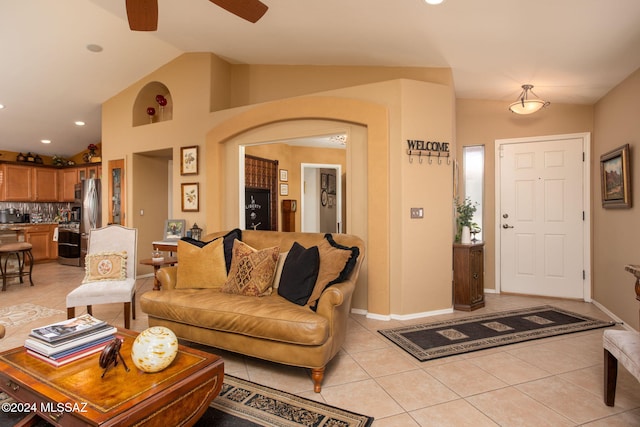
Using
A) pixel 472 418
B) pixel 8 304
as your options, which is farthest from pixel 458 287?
pixel 8 304

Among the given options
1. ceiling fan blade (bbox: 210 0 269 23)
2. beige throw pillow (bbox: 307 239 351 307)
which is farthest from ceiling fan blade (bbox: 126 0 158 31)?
beige throw pillow (bbox: 307 239 351 307)

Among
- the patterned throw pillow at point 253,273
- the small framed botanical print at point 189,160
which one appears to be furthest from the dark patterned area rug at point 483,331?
the small framed botanical print at point 189,160

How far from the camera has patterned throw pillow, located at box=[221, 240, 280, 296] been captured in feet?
9.18

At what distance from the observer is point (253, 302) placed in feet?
8.32

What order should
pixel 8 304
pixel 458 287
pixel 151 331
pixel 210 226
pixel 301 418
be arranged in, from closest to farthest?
pixel 151 331
pixel 301 418
pixel 458 287
pixel 8 304
pixel 210 226

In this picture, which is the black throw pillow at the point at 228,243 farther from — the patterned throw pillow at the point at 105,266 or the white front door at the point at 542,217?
the white front door at the point at 542,217

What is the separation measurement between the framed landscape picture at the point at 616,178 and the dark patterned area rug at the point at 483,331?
1274 mm

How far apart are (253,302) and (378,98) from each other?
250cm

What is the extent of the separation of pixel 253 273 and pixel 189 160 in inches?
111

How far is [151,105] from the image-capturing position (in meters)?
5.84

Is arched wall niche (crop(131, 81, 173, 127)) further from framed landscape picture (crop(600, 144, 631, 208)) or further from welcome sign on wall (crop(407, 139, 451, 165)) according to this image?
framed landscape picture (crop(600, 144, 631, 208))

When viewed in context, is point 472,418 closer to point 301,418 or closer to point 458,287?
point 301,418

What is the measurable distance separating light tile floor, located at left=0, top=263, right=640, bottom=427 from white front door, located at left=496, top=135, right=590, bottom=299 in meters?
1.34

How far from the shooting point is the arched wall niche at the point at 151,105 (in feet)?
18.4
